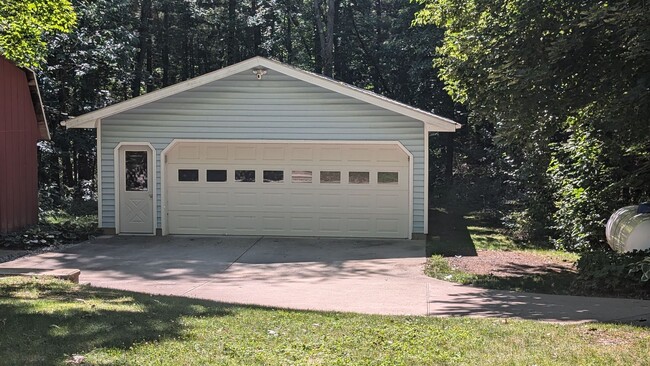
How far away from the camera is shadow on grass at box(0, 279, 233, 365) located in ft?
18.9

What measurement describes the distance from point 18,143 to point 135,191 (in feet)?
11.1

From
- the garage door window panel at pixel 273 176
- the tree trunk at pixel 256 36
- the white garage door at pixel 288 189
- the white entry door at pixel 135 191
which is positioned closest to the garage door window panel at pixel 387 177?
the white garage door at pixel 288 189

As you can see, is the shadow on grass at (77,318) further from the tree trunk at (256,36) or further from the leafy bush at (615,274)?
the tree trunk at (256,36)

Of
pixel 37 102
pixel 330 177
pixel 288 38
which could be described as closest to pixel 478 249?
pixel 330 177

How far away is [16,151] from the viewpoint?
1717cm

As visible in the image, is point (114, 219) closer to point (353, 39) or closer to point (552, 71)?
point (552, 71)

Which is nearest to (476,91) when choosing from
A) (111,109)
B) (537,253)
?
(537,253)

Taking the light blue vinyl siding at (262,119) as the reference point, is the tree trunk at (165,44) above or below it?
above

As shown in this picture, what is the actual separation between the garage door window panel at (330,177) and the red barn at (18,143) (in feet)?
25.8

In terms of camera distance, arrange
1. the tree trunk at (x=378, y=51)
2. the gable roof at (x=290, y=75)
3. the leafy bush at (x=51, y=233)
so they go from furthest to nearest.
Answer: the tree trunk at (x=378, y=51) < the gable roof at (x=290, y=75) < the leafy bush at (x=51, y=233)

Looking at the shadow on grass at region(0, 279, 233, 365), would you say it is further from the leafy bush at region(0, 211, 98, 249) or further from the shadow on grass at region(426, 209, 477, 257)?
the shadow on grass at region(426, 209, 477, 257)

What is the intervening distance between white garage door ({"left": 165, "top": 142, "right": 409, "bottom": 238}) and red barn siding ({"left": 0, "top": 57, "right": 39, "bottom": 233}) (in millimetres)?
3936

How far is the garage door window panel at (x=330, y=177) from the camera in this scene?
655 inches

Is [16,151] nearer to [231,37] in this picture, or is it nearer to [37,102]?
[37,102]
